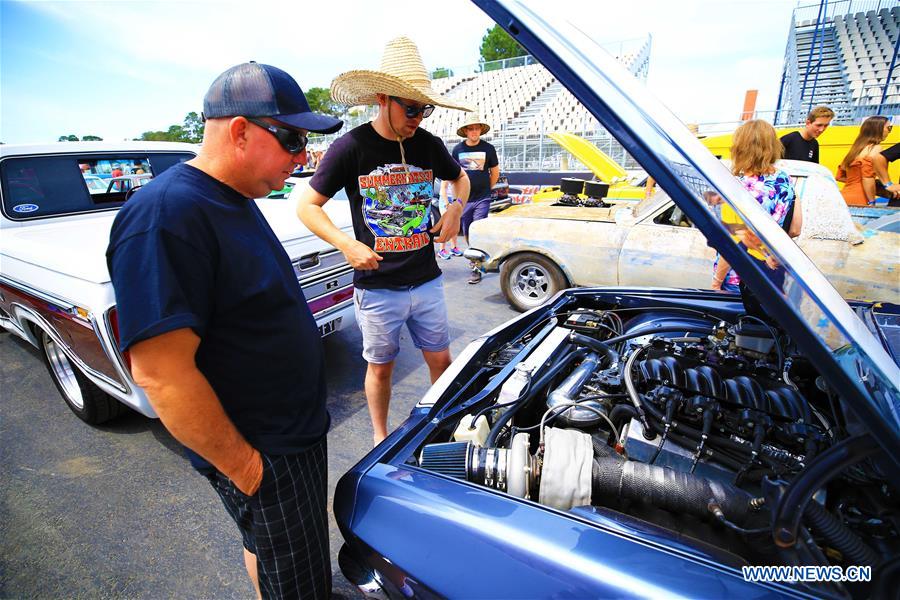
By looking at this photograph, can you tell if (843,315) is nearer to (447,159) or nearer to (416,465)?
(416,465)

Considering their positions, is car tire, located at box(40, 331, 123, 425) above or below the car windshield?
below

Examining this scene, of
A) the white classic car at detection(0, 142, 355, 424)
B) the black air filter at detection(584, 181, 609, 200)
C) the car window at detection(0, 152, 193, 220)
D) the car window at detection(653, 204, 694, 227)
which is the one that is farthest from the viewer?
the black air filter at detection(584, 181, 609, 200)

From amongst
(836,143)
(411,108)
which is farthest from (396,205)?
(836,143)

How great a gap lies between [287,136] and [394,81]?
0.94 m

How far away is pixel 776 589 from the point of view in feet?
3.02

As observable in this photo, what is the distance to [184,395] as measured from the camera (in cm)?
104

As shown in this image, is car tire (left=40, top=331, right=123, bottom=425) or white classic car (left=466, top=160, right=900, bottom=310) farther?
white classic car (left=466, top=160, right=900, bottom=310)

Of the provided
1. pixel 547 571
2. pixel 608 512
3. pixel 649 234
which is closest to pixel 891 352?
pixel 608 512

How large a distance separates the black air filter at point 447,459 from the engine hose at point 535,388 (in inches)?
5.4

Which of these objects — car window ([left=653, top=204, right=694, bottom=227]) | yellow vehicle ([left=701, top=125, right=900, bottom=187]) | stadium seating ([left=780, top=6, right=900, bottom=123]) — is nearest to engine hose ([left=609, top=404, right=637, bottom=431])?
car window ([left=653, top=204, right=694, bottom=227])

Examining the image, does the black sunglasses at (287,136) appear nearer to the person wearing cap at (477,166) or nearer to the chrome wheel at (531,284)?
the chrome wheel at (531,284)

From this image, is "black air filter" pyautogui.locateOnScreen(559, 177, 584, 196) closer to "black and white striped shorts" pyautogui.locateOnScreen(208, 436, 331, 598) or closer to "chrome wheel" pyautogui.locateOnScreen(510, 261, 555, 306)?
"chrome wheel" pyautogui.locateOnScreen(510, 261, 555, 306)

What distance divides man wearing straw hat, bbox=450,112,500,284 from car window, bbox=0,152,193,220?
3426 mm

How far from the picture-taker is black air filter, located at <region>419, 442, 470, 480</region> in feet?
4.38
